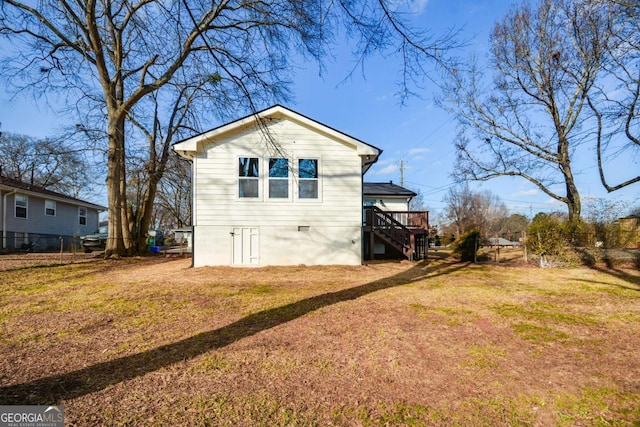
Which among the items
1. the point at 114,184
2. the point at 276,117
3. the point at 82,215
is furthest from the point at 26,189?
the point at 276,117

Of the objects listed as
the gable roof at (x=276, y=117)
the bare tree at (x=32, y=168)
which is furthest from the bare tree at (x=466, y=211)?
the bare tree at (x=32, y=168)

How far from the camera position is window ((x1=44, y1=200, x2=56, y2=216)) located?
2031cm

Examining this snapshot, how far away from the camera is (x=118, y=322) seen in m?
4.57

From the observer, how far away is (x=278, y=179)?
10727mm

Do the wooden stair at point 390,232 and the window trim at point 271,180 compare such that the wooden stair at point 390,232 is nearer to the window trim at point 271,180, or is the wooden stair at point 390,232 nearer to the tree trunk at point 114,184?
the window trim at point 271,180

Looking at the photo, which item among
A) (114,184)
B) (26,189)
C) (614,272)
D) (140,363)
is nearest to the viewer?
(140,363)

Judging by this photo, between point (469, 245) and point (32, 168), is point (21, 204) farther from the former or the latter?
point (469, 245)

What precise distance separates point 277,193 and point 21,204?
17561 mm

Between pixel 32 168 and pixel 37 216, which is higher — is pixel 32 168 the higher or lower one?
the higher one

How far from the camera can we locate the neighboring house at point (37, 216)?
→ 17.1m

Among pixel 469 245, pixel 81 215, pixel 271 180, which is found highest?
pixel 271 180

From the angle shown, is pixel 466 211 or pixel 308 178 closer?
pixel 308 178

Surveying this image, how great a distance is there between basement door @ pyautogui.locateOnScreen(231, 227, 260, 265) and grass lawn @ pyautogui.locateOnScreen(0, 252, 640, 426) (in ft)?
12.1

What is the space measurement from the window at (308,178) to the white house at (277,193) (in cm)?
3
